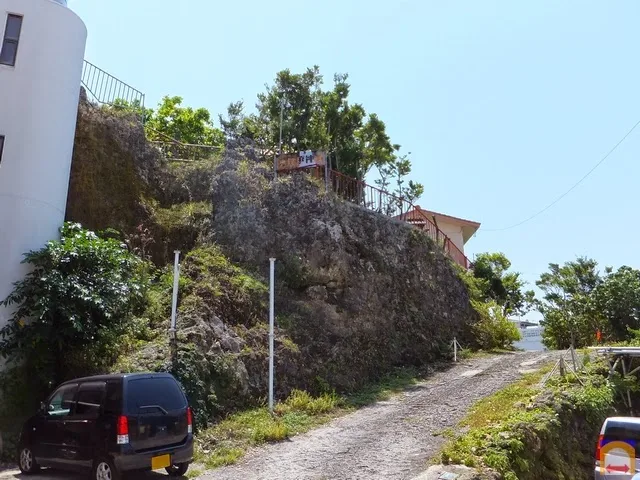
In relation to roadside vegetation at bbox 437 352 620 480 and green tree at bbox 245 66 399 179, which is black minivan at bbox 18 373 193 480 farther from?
green tree at bbox 245 66 399 179

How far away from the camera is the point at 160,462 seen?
7.04 metres

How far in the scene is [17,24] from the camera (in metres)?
12.4

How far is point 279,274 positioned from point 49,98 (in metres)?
7.31

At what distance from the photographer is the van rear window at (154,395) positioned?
7125mm

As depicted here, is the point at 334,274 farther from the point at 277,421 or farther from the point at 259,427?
the point at 259,427

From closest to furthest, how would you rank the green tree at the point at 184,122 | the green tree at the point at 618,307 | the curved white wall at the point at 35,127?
the curved white wall at the point at 35,127, the green tree at the point at 618,307, the green tree at the point at 184,122

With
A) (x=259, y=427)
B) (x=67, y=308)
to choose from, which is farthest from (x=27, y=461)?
(x=259, y=427)

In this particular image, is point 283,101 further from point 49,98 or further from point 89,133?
point 49,98

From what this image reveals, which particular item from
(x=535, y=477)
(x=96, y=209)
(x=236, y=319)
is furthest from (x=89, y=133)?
(x=535, y=477)

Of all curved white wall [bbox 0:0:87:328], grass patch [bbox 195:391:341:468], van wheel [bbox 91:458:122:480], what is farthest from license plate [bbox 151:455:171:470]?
curved white wall [bbox 0:0:87:328]

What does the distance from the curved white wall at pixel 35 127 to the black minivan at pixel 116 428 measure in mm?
3874

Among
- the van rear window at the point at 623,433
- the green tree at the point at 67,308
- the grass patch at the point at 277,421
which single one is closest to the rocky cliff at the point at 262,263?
the grass patch at the point at 277,421

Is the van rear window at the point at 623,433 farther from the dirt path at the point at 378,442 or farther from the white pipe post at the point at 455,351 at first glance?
the white pipe post at the point at 455,351

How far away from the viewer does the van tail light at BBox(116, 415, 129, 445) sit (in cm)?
682
